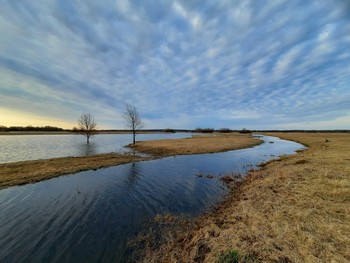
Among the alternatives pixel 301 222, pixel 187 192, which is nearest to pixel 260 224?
pixel 301 222

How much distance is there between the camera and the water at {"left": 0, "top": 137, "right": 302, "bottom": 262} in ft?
20.8

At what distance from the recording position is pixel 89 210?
941 centimetres

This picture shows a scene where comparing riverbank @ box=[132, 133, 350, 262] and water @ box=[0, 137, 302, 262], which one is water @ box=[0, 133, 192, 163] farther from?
riverbank @ box=[132, 133, 350, 262]

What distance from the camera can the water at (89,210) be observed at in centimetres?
635

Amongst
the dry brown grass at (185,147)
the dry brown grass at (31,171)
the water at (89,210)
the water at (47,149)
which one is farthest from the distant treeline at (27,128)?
the water at (89,210)

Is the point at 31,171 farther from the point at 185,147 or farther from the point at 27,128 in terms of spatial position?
the point at 27,128

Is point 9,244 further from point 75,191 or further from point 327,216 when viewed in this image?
point 327,216

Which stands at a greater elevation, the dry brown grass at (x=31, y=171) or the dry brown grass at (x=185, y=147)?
the dry brown grass at (x=185, y=147)

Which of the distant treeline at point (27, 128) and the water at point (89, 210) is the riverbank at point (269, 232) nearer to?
the water at point (89, 210)

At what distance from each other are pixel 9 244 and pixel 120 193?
594 cm

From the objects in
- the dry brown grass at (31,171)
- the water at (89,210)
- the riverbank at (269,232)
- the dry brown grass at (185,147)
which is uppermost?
the dry brown grass at (185,147)

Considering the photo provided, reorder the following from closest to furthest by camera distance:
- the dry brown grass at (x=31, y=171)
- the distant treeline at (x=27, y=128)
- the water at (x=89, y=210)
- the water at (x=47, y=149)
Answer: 1. the water at (x=89, y=210)
2. the dry brown grass at (x=31, y=171)
3. the water at (x=47, y=149)
4. the distant treeline at (x=27, y=128)

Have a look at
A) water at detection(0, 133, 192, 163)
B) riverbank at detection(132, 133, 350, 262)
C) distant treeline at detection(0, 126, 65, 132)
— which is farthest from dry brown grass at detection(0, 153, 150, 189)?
distant treeline at detection(0, 126, 65, 132)

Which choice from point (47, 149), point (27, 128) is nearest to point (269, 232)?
point (47, 149)
